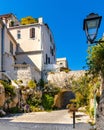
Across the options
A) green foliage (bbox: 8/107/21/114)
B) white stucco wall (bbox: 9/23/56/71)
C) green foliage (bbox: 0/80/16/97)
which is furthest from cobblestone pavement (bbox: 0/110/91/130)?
white stucco wall (bbox: 9/23/56/71)

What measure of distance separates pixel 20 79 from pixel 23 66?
5.82ft

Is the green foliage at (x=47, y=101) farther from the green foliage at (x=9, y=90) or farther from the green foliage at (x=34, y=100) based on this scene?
the green foliage at (x=9, y=90)

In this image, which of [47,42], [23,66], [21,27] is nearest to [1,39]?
[23,66]

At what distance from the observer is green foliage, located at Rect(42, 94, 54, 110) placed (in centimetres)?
2713

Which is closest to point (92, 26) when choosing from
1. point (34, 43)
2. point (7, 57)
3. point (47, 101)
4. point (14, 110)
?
point (14, 110)

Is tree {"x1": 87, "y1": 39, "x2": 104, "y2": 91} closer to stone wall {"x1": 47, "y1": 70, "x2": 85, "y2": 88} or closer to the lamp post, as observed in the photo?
the lamp post

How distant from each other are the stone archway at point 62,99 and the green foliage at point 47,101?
2.83 ft

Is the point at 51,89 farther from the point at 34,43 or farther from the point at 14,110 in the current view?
the point at 34,43

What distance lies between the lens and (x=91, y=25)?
4.93m

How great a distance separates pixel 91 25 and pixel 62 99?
95.0ft

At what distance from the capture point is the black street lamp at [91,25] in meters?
4.85

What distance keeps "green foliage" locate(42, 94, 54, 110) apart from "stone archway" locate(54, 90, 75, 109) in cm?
86

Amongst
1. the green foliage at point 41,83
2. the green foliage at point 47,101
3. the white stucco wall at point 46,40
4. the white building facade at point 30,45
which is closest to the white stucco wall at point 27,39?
the white building facade at point 30,45

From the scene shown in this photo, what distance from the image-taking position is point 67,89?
31594mm
